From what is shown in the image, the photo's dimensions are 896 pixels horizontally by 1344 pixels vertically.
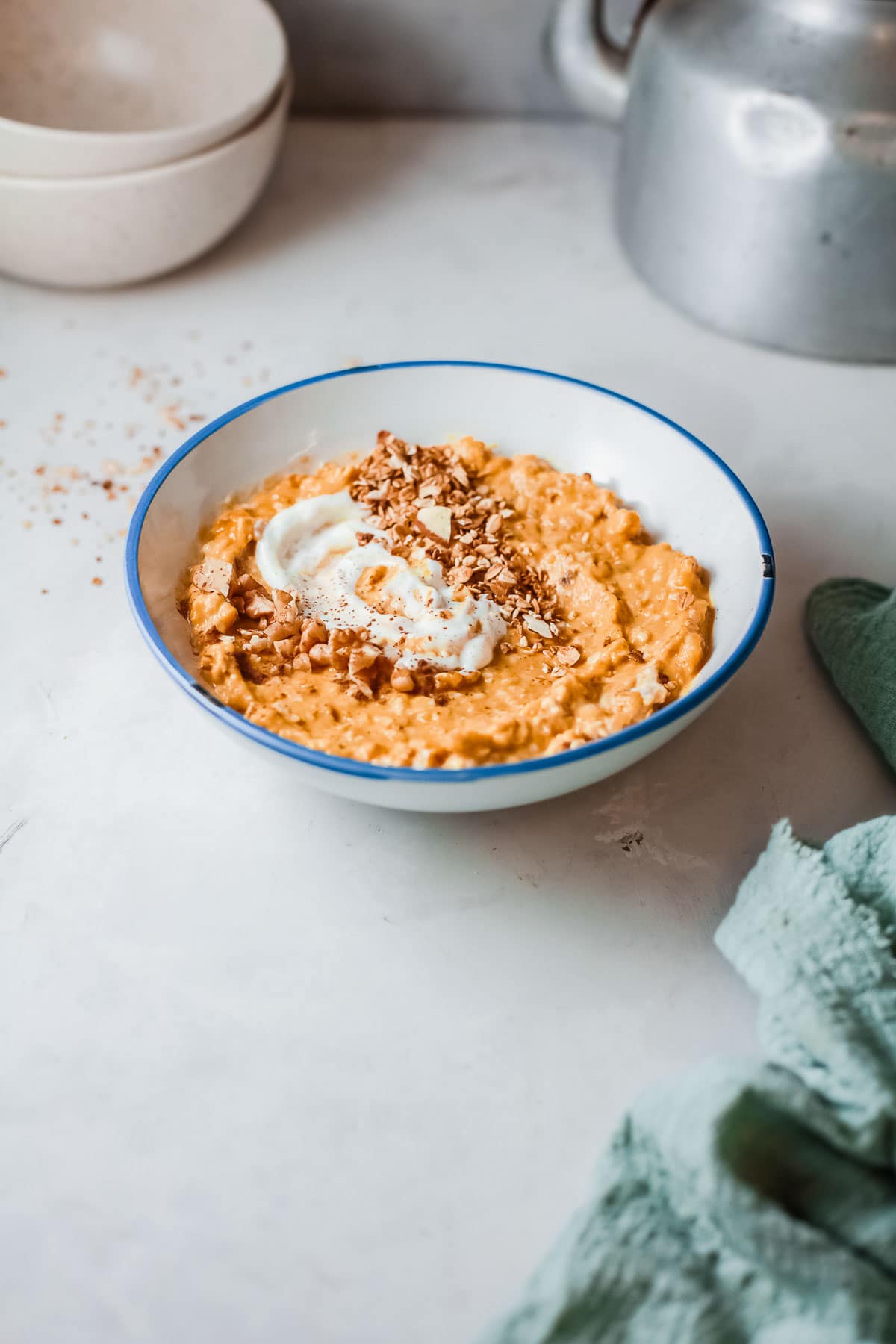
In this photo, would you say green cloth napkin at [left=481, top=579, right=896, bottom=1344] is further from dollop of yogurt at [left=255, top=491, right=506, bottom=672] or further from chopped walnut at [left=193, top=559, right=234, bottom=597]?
chopped walnut at [left=193, top=559, right=234, bottom=597]

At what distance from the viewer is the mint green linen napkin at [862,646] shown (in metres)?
0.98

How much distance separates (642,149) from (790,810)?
849 millimetres

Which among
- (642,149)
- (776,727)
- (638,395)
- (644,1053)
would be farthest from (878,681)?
(642,149)

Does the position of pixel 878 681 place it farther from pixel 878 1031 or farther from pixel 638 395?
pixel 638 395

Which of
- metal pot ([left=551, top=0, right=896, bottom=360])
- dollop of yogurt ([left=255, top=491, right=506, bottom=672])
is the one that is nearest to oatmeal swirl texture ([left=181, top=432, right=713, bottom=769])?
dollop of yogurt ([left=255, top=491, right=506, bottom=672])

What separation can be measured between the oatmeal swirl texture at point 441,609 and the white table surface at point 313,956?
0.33 ft

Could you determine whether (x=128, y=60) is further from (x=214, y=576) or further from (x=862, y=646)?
(x=862, y=646)

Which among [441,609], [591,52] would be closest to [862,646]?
[441,609]

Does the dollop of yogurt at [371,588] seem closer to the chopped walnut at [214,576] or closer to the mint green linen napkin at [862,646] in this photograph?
the chopped walnut at [214,576]

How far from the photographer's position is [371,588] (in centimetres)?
101

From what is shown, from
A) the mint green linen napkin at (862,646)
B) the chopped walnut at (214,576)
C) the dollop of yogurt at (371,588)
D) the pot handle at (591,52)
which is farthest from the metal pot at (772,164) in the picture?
the chopped walnut at (214,576)

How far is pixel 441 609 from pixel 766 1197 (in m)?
0.50

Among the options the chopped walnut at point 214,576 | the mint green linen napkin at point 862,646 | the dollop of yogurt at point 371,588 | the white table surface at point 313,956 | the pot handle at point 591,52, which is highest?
the pot handle at point 591,52

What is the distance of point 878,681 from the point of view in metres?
0.99
